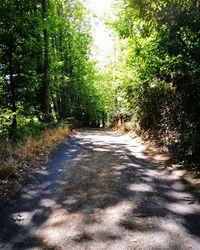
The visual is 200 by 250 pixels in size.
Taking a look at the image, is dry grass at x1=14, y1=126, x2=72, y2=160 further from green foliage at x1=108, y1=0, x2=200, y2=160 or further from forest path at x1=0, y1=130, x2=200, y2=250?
green foliage at x1=108, y1=0, x2=200, y2=160

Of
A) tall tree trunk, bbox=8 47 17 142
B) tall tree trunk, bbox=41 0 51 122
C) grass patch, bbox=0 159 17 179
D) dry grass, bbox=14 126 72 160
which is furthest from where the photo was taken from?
tall tree trunk, bbox=41 0 51 122

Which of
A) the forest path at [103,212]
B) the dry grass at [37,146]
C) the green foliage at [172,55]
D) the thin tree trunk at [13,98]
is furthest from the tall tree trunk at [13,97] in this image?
the green foliage at [172,55]

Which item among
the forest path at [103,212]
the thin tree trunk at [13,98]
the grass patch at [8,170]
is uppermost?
the thin tree trunk at [13,98]

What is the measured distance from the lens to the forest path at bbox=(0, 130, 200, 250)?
3.96 m

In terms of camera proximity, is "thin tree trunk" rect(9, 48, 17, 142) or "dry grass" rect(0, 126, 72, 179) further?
"thin tree trunk" rect(9, 48, 17, 142)

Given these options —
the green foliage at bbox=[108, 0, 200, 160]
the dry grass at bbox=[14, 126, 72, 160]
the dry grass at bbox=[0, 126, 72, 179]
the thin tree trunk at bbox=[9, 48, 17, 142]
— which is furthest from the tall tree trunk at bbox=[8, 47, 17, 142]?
the green foliage at bbox=[108, 0, 200, 160]

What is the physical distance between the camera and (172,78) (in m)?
9.26

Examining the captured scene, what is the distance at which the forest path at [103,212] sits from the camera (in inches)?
156

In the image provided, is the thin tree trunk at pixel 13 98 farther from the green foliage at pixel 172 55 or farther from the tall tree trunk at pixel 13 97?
the green foliage at pixel 172 55

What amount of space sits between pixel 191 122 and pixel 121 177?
320 centimetres

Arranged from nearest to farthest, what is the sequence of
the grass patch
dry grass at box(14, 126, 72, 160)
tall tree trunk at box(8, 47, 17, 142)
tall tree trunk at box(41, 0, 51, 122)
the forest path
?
the forest path → the grass patch → dry grass at box(14, 126, 72, 160) → tall tree trunk at box(8, 47, 17, 142) → tall tree trunk at box(41, 0, 51, 122)

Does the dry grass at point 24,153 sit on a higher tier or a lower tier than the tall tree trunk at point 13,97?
lower

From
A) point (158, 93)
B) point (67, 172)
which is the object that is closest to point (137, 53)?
point (158, 93)

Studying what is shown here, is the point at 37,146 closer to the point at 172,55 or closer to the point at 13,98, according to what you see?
the point at 13,98
